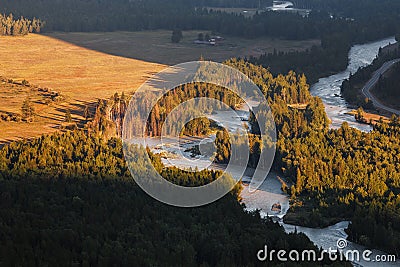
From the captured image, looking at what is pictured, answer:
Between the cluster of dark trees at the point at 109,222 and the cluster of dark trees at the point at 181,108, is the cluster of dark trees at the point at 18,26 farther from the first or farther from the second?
the cluster of dark trees at the point at 109,222

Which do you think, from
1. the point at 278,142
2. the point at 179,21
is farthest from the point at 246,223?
the point at 179,21

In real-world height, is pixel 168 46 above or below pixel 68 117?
below

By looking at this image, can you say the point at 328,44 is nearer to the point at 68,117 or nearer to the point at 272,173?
the point at 68,117

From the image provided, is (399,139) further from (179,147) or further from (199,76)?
(199,76)

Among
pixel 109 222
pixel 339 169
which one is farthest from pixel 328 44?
pixel 109 222

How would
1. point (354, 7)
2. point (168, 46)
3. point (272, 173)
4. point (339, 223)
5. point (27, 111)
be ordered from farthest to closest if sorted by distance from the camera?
1. point (354, 7)
2. point (168, 46)
3. point (27, 111)
4. point (272, 173)
5. point (339, 223)

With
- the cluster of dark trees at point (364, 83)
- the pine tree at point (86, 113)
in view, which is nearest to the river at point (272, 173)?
the cluster of dark trees at point (364, 83)
